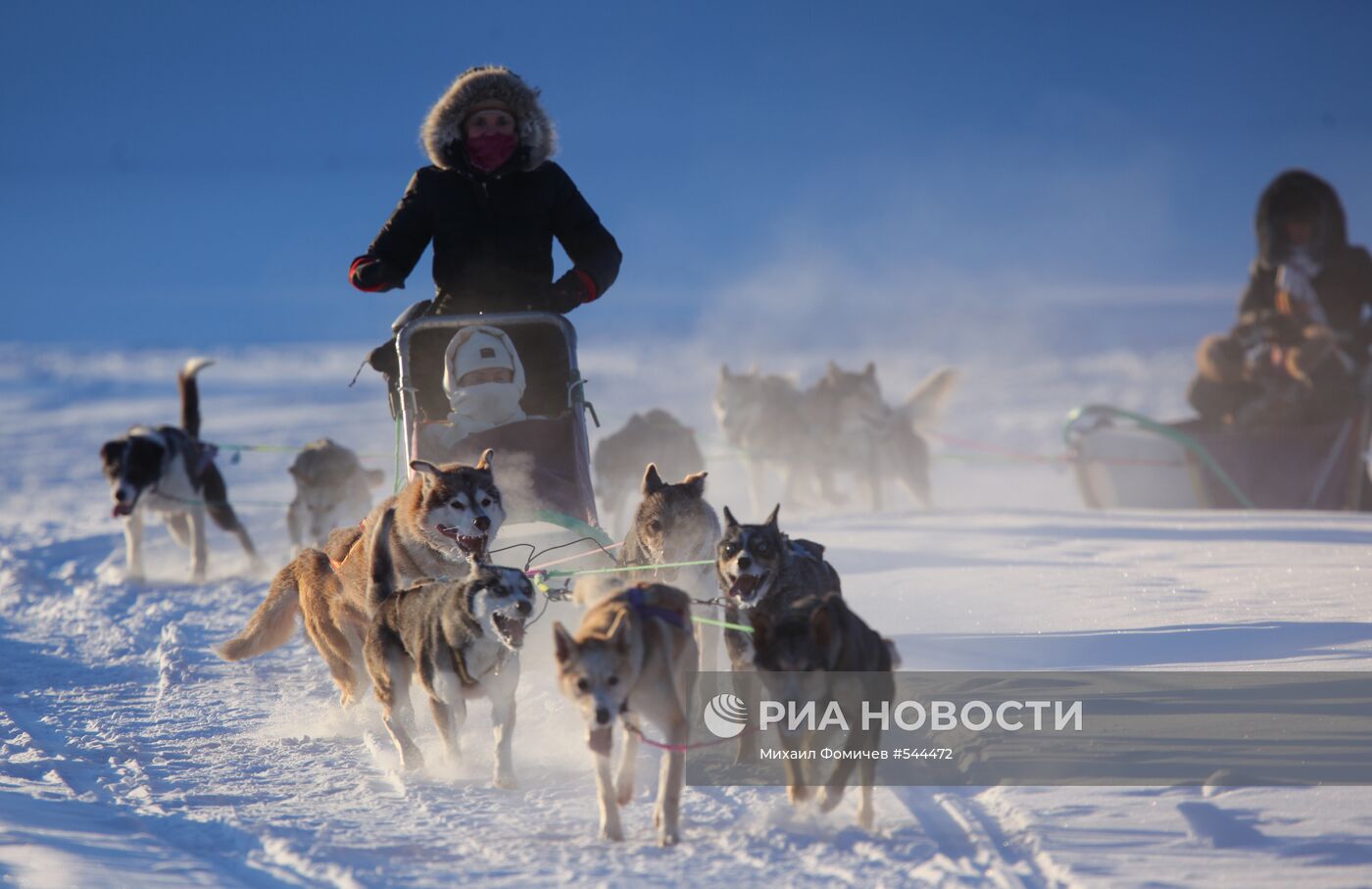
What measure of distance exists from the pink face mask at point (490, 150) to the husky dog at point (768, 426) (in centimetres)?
689

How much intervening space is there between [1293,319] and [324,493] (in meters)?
7.17

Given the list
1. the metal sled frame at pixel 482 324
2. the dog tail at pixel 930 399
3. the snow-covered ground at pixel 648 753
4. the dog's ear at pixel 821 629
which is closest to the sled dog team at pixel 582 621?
the dog's ear at pixel 821 629

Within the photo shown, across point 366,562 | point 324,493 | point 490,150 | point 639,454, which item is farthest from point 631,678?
point 639,454

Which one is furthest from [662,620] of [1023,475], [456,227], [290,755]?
[1023,475]

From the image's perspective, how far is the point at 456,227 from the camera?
5109 millimetres

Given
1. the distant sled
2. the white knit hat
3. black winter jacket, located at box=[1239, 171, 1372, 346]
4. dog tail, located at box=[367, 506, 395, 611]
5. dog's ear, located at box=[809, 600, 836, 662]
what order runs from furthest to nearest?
black winter jacket, located at box=[1239, 171, 1372, 346], the distant sled, the white knit hat, dog tail, located at box=[367, 506, 395, 611], dog's ear, located at box=[809, 600, 836, 662]

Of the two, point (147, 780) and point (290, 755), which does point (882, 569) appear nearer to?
point (290, 755)

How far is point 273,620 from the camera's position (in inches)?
193

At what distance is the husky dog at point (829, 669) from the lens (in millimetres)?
3191

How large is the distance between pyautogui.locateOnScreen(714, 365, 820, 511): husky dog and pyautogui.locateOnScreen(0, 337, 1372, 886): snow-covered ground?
8.23ft

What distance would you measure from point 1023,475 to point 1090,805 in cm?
1258

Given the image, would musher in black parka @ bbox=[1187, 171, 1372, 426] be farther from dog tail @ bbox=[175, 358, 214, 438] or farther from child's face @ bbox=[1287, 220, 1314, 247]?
dog tail @ bbox=[175, 358, 214, 438]

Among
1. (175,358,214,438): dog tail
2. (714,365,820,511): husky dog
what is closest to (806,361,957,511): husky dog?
(714,365,820,511): husky dog

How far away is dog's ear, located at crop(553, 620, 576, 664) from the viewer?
10.1ft
